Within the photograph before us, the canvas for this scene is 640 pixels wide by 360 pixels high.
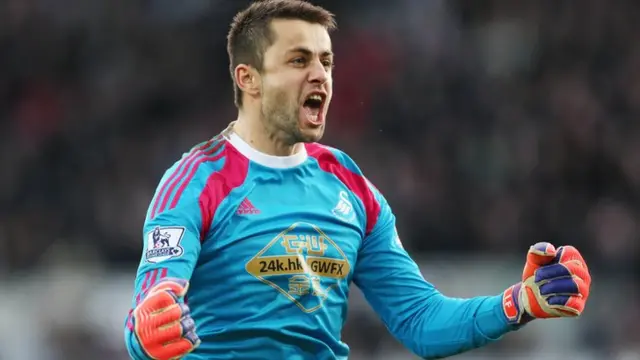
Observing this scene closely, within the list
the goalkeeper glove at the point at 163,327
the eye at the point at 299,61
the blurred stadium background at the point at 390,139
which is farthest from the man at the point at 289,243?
the blurred stadium background at the point at 390,139

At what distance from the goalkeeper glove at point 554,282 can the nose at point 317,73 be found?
1.02 m

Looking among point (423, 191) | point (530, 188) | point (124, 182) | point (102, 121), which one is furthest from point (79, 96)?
point (530, 188)

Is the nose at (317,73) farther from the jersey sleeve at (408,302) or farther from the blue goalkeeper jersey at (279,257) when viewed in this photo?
the jersey sleeve at (408,302)

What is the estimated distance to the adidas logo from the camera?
450 centimetres

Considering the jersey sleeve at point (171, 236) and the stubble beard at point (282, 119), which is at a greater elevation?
the stubble beard at point (282, 119)

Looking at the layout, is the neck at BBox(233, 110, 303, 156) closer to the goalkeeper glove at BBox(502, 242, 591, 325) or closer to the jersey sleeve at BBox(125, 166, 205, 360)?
the jersey sleeve at BBox(125, 166, 205, 360)

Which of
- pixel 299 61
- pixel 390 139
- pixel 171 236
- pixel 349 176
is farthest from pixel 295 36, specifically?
pixel 390 139

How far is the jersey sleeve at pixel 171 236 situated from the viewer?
13.5ft

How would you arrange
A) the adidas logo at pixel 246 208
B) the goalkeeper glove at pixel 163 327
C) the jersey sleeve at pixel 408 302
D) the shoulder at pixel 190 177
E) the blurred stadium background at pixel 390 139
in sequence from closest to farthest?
the goalkeeper glove at pixel 163 327 → the shoulder at pixel 190 177 → the adidas logo at pixel 246 208 → the jersey sleeve at pixel 408 302 → the blurred stadium background at pixel 390 139

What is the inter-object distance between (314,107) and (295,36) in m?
0.28

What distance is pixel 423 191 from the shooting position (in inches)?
443

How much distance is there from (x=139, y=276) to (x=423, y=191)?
727 cm

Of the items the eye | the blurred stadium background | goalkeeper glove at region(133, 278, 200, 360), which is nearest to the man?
the eye

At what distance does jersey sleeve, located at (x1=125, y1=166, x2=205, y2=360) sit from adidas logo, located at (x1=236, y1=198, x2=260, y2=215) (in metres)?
0.18
